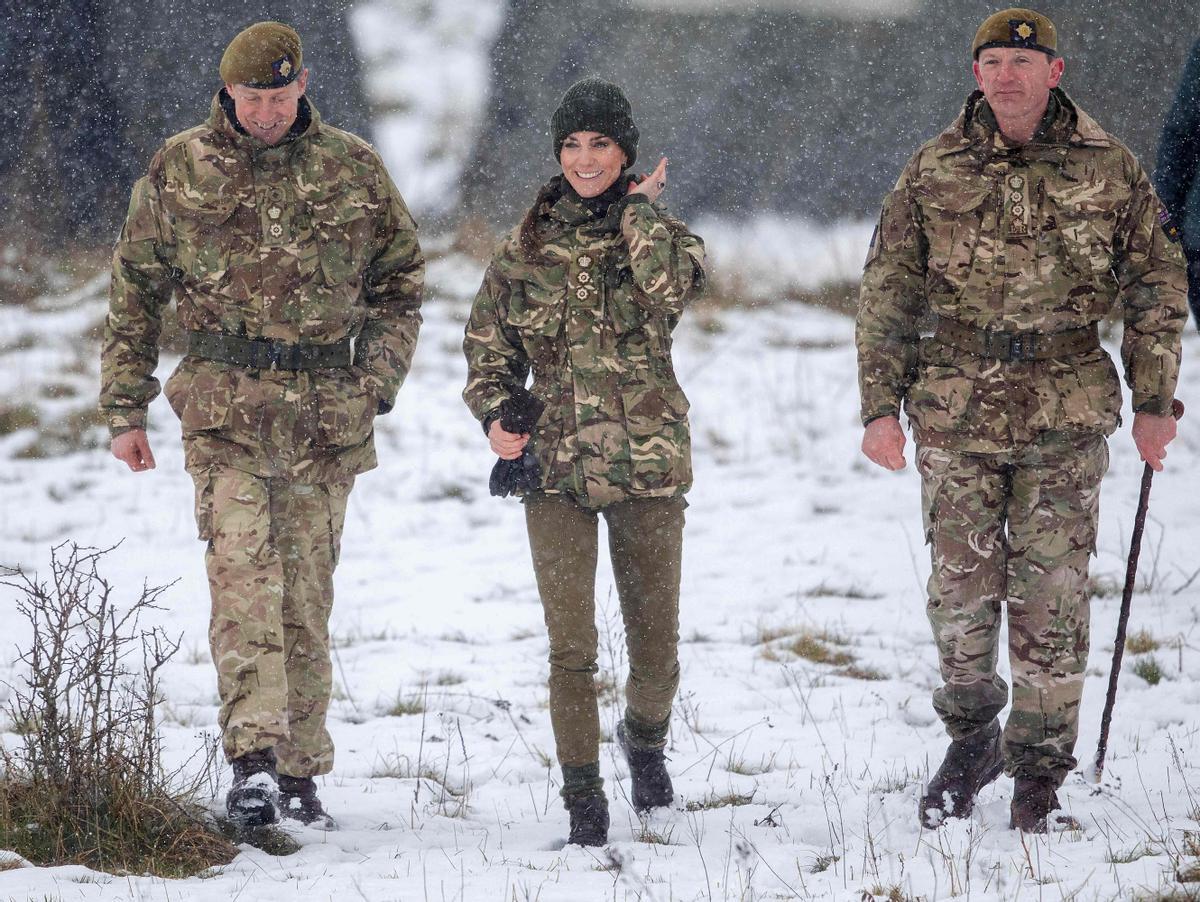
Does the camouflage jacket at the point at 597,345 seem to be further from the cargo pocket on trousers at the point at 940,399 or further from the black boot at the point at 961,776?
the black boot at the point at 961,776

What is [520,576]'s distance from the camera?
25.1 ft

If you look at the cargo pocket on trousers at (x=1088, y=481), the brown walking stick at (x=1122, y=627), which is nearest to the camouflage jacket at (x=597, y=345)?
the cargo pocket on trousers at (x=1088, y=481)

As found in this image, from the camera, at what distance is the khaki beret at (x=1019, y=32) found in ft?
11.7

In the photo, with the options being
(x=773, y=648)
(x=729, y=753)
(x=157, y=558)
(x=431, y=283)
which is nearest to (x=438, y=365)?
(x=431, y=283)

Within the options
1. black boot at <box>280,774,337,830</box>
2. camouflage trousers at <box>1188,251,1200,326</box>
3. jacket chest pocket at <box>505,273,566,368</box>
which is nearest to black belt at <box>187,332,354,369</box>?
jacket chest pocket at <box>505,273,566,368</box>

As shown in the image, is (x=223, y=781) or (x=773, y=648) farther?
(x=773, y=648)

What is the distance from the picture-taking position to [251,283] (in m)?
3.89

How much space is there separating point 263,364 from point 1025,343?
7.15ft

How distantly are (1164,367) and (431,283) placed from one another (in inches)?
401

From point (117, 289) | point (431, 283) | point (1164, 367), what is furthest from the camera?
point (431, 283)

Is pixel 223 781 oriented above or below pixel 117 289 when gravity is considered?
below

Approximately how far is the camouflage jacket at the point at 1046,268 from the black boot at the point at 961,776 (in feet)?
2.82

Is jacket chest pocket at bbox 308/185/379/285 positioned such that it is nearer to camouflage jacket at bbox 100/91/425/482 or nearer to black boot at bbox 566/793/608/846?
camouflage jacket at bbox 100/91/425/482

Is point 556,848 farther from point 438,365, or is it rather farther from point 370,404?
point 438,365
